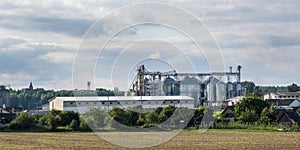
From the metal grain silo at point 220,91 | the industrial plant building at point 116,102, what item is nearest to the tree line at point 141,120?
the industrial plant building at point 116,102

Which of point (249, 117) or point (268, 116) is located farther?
point (249, 117)

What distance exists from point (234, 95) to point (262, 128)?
47.3 m

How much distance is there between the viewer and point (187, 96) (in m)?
91.6

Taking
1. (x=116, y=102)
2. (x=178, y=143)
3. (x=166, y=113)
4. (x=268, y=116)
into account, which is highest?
(x=116, y=102)

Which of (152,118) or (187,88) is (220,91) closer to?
(187,88)

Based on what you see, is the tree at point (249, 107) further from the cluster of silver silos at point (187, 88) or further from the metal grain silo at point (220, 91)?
the metal grain silo at point (220, 91)

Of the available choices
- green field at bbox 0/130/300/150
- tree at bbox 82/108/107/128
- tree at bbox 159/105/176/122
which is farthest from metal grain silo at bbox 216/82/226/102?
green field at bbox 0/130/300/150

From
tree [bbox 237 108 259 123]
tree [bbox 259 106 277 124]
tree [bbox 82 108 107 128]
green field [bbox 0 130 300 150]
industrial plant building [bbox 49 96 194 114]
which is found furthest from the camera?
industrial plant building [bbox 49 96 194 114]

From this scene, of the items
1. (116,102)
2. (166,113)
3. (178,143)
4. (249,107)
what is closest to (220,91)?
(116,102)

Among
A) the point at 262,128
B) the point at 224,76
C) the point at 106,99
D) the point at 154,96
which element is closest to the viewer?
the point at 262,128

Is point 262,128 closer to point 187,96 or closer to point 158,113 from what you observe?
point 158,113

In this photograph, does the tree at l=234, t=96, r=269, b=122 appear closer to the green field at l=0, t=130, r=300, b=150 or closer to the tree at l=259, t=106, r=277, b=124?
the tree at l=259, t=106, r=277, b=124

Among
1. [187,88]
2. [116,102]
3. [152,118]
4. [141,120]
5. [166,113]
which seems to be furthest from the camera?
[187,88]

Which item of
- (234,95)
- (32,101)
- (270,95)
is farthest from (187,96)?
(32,101)
